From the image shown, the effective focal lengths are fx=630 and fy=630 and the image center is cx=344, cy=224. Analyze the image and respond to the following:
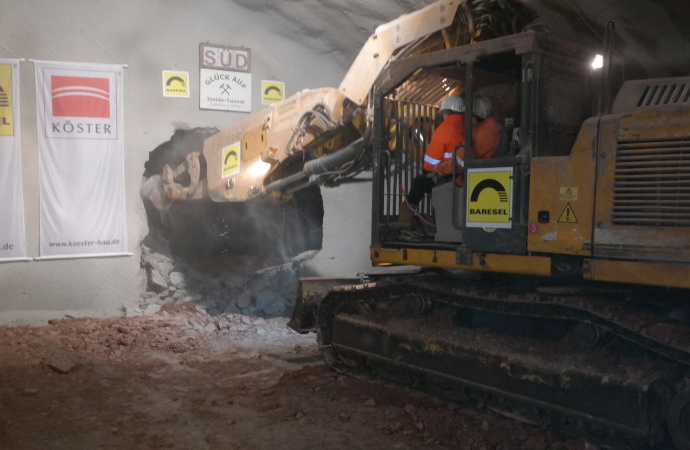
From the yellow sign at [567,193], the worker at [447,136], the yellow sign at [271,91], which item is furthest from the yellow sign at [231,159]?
the yellow sign at [567,193]

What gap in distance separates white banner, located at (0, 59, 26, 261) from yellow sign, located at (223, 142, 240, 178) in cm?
279

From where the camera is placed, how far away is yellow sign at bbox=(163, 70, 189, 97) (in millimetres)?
8945

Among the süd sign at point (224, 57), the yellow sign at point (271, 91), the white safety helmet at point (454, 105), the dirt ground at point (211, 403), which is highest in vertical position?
the süd sign at point (224, 57)

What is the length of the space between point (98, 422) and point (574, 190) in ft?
12.0

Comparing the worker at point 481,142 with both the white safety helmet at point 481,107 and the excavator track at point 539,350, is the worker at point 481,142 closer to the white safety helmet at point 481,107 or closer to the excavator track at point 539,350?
the white safety helmet at point 481,107

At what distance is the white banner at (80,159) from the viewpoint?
827cm

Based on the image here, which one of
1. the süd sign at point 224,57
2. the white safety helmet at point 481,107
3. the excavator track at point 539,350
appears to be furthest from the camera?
the süd sign at point 224,57

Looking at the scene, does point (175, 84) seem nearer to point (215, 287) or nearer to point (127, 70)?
point (127, 70)

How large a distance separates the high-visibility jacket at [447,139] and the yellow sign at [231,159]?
10.2 ft

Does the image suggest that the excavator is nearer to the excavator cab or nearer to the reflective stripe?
the excavator cab

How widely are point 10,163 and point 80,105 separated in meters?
1.15

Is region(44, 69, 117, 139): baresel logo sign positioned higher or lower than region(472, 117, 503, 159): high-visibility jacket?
higher

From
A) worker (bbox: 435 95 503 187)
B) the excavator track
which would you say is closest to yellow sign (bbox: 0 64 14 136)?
the excavator track

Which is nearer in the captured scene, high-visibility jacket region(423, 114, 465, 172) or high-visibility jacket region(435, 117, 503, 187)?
high-visibility jacket region(435, 117, 503, 187)
